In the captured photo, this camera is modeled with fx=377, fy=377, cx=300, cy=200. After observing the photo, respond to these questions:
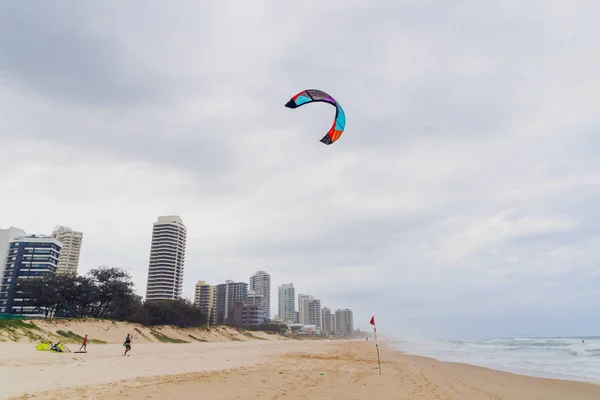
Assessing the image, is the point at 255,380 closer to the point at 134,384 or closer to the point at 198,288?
the point at 134,384

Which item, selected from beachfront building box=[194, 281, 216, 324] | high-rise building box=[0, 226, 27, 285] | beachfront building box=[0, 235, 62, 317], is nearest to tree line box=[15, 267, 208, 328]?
beachfront building box=[0, 235, 62, 317]

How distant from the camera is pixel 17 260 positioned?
118m

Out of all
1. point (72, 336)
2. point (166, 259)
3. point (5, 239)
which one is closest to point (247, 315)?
point (166, 259)

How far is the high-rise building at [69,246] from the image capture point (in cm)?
17588

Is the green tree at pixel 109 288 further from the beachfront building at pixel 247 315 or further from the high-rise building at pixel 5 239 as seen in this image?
the beachfront building at pixel 247 315

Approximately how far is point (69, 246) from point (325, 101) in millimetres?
201203

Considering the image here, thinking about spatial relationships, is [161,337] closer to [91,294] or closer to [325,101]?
[91,294]

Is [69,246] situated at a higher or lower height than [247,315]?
higher

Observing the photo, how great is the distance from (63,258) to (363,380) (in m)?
198

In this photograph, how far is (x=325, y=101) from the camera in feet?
39.2

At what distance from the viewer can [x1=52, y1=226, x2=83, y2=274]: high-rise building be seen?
175875 mm

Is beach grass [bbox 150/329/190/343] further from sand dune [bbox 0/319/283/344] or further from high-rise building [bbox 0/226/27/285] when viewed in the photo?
high-rise building [bbox 0/226/27/285]

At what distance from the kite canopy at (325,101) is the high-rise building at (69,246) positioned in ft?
649

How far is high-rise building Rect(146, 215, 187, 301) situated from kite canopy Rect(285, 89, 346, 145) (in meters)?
156
